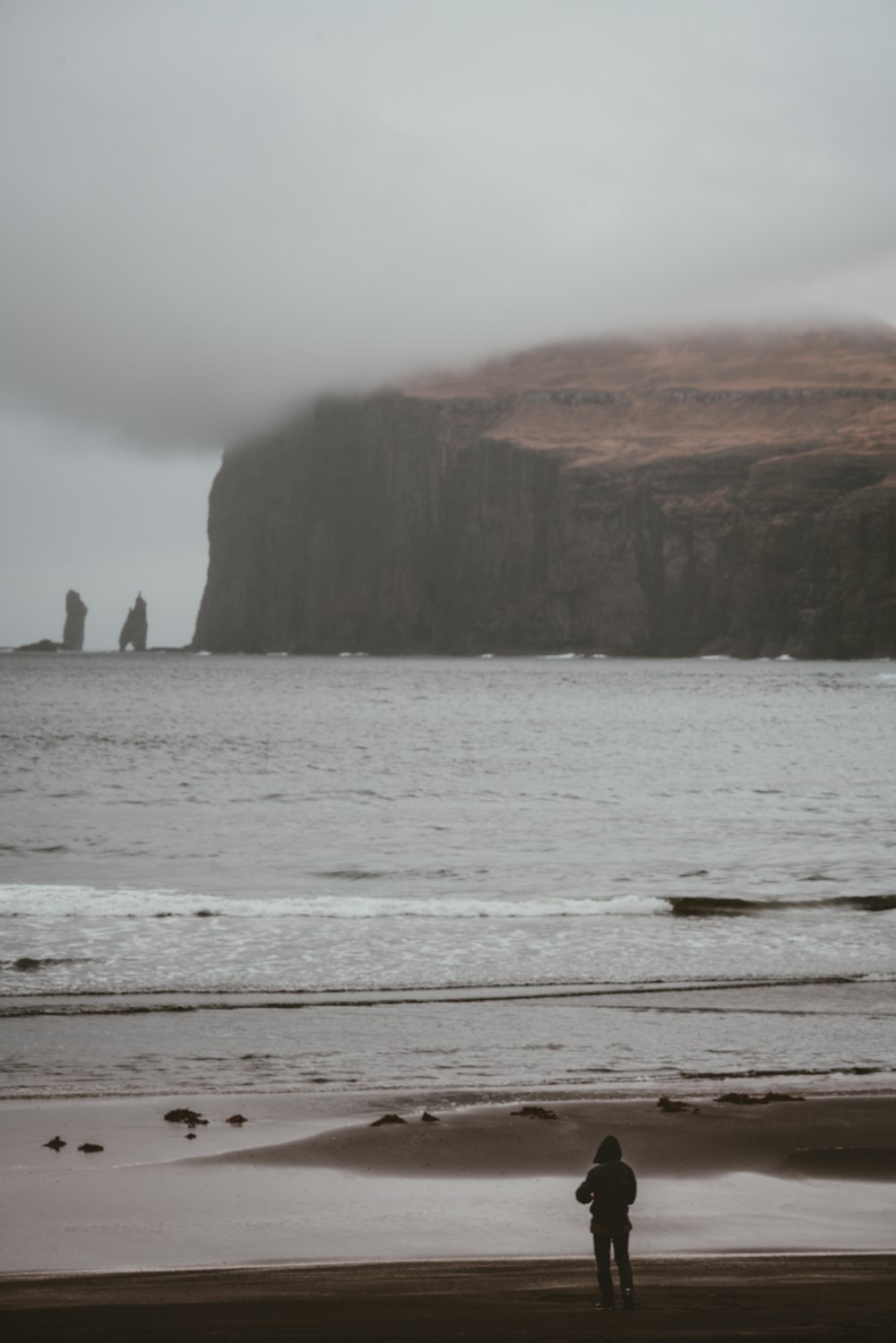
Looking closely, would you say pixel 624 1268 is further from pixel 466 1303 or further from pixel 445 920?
pixel 445 920

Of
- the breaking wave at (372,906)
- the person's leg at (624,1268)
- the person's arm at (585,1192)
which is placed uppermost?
the person's arm at (585,1192)

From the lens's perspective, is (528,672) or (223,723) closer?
(223,723)

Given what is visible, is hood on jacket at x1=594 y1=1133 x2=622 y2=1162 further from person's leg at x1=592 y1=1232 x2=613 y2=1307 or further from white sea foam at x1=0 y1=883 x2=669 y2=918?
white sea foam at x1=0 y1=883 x2=669 y2=918

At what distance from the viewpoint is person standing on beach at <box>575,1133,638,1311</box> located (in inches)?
272

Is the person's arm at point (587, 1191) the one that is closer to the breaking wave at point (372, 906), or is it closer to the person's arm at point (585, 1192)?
the person's arm at point (585, 1192)

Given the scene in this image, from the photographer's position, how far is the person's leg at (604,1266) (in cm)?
691

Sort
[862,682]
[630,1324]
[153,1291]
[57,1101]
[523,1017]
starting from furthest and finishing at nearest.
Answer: [862,682]
[523,1017]
[57,1101]
[153,1291]
[630,1324]

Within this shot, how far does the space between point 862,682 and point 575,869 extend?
122 metres

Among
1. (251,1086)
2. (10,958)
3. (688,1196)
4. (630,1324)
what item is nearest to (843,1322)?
(630,1324)

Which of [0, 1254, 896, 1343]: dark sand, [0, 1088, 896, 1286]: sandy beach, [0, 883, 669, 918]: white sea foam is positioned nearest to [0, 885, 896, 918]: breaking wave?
[0, 883, 669, 918]: white sea foam

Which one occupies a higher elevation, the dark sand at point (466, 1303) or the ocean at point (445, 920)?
the dark sand at point (466, 1303)

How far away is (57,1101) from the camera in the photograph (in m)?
11.4

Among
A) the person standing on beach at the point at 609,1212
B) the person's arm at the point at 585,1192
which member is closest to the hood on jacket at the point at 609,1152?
the person standing on beach at the point at 609,1212

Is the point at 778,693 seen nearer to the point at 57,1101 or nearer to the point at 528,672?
the point at 528,672
